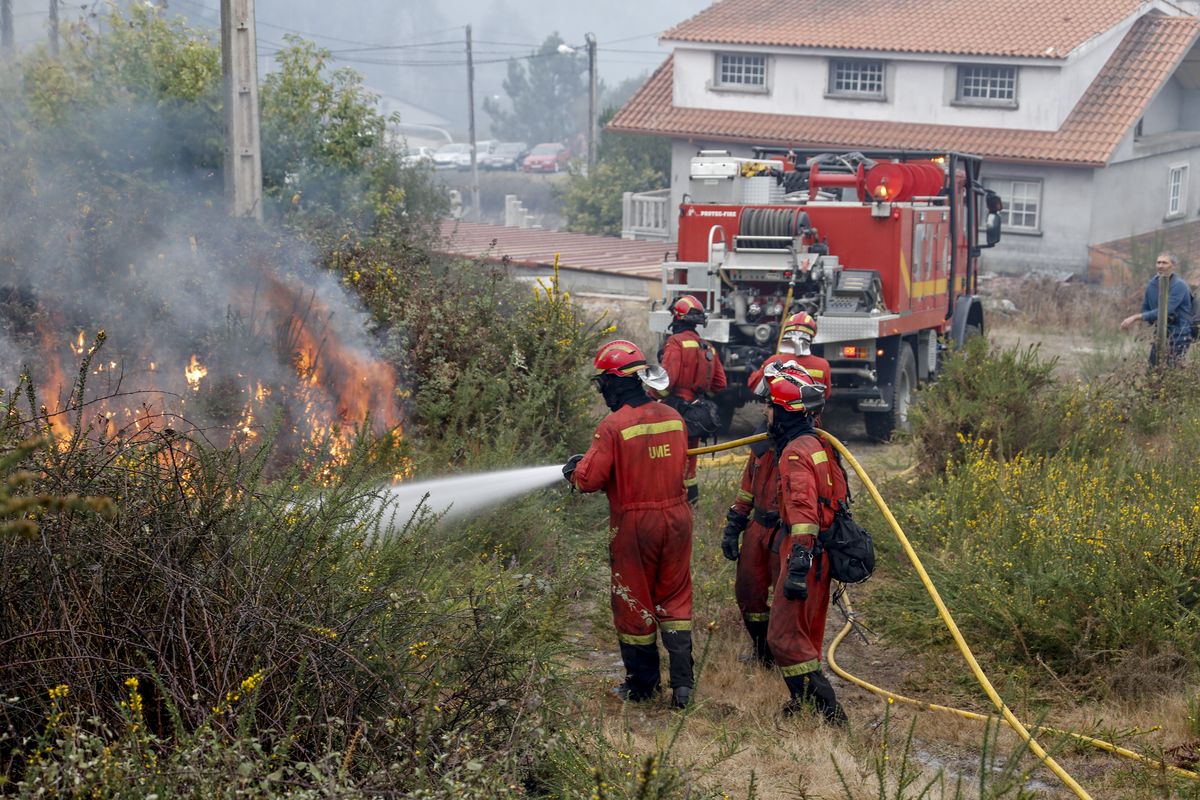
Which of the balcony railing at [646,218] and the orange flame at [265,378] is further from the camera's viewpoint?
the balcony railing at [646,218]

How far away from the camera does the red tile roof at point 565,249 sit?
2278 cm

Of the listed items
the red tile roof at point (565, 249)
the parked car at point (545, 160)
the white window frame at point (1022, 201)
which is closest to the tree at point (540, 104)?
the parked car at point (545, 160)

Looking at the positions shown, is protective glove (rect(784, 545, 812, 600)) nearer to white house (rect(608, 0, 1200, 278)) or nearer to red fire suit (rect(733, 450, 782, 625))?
red fire suit (rect(733, 450, 782, 625))

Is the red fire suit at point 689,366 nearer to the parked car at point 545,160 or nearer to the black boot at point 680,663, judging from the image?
A: the black boot at point 680,663

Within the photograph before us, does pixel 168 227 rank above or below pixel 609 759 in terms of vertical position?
above

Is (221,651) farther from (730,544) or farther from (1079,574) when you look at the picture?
(1079,574)

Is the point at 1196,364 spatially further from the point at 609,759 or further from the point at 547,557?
the point at 609,759

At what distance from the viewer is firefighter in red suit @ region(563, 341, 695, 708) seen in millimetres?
6352

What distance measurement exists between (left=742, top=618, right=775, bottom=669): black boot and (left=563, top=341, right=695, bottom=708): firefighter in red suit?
19.2 inches

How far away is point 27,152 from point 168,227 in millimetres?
1783

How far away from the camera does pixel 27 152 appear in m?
11.5

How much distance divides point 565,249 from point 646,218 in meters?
4.80

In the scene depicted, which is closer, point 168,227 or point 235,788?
point 235,788

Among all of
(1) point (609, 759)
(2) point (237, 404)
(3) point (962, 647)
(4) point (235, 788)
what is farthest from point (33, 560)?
(2) point (237, 404)
